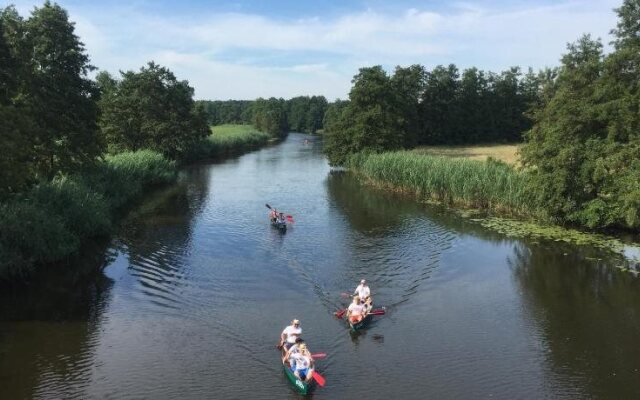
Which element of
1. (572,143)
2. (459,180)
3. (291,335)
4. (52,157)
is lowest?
(291,335)

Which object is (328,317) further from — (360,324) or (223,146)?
(223,146)

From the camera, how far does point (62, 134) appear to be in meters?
34.3

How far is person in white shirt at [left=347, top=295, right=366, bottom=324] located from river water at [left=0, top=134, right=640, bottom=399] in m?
0.61

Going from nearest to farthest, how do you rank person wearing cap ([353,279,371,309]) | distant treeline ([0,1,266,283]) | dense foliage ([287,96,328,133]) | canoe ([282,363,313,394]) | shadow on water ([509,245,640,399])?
canoe ([282,363,313,394]) → shadow on water ([509,245,640,399]) → person wearing cap ([353,279,371,309]) → distant treeline ([0,1,266,283]) → dense foliage ([287,96,328,133])

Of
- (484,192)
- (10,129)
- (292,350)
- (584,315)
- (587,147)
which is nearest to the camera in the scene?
(292,350)

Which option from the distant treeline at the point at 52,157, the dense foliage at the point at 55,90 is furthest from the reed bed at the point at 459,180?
the dense foliage at the point at 55,90

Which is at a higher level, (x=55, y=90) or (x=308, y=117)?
(x=308, y=117)

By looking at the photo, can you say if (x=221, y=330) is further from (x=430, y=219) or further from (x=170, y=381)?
(x=430, y=219)

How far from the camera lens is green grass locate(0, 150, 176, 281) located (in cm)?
2286

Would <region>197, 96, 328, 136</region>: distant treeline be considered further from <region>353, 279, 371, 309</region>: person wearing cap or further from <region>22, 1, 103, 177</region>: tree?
<region>353, 279, 371, 309</region>: person wearing cap

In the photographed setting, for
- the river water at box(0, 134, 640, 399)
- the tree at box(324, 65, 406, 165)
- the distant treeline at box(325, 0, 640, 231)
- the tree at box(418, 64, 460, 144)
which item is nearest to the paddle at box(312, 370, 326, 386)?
the river water at box(0, 134, 640, 399)

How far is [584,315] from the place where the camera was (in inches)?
824

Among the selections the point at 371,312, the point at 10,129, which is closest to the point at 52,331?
the point at 10,129

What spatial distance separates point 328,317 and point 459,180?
2446cm
